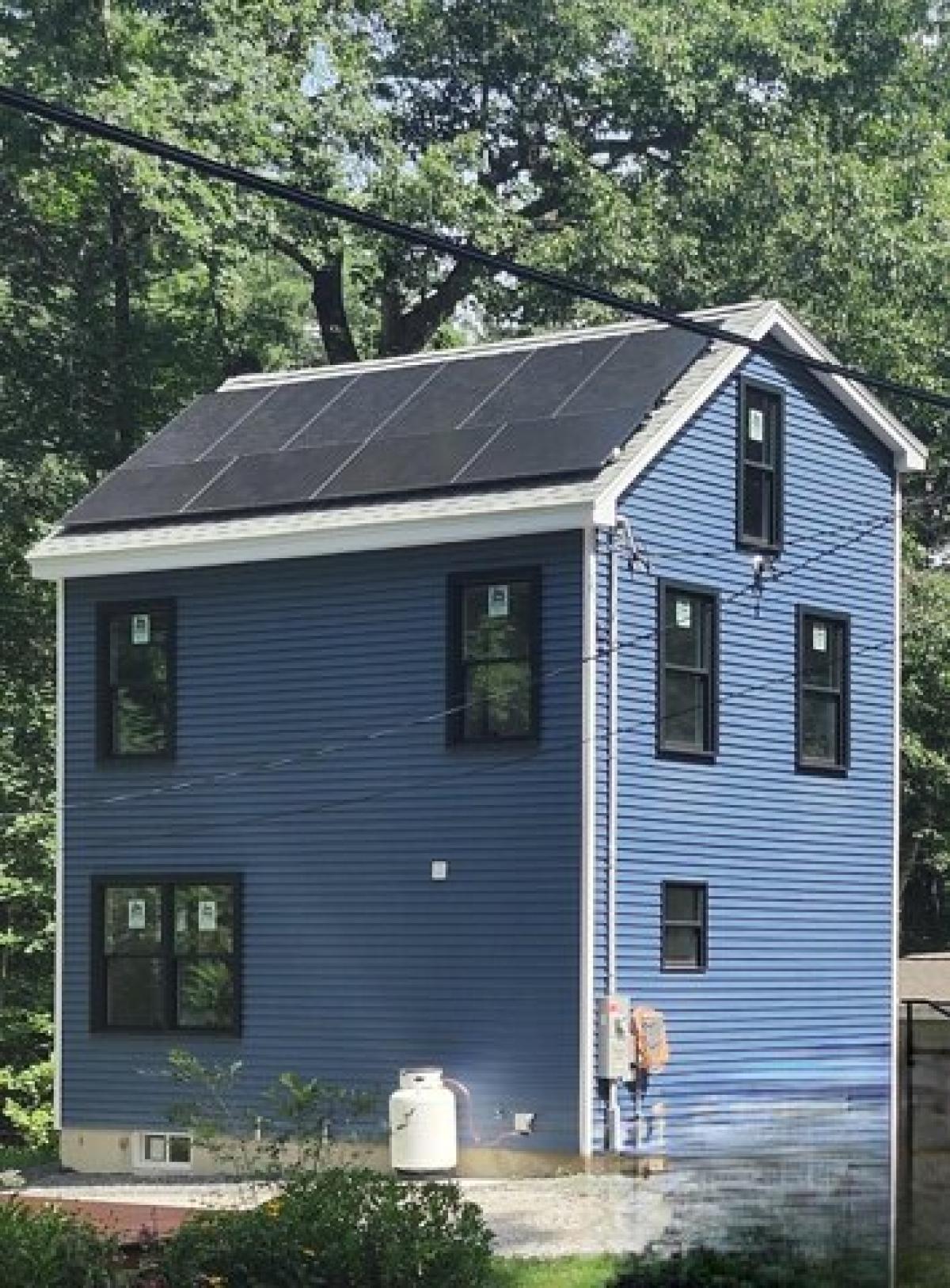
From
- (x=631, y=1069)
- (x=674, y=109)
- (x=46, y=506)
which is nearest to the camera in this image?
(x=631, y=1069)

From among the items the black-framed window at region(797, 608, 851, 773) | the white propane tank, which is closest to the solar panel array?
the black-framed window at region(797, 608, 851, 773)

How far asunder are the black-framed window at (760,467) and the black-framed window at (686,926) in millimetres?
3727

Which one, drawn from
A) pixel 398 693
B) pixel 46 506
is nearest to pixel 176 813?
pixel 398 693

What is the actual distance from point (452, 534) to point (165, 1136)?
7.19 metres

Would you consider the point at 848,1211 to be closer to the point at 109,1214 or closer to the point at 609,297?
the point at 609,297

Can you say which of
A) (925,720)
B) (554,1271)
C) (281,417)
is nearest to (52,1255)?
(554,1271)

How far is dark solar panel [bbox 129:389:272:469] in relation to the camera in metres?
32.8

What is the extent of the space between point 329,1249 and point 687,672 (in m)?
13.9

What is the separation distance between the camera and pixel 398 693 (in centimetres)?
2872

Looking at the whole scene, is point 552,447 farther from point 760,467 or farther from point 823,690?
point 823,690

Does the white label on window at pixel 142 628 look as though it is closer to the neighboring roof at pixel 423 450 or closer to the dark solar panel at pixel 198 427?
the neighboring roof at pixel 423 450

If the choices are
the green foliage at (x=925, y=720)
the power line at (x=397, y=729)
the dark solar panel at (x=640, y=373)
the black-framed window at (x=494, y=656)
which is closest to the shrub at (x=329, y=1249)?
the power line at (x=397, y=729)

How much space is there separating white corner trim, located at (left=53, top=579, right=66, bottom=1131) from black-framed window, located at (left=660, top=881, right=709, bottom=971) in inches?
275

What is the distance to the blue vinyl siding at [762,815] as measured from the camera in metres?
27.8
